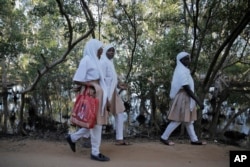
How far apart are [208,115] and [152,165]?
6.00 meters

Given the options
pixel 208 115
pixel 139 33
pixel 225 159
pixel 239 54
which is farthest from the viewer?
pixel 208 115

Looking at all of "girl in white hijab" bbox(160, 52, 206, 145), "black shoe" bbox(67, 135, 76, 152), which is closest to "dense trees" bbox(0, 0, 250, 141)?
"girl in white hijab" bbox(160, 52, 206, 145)

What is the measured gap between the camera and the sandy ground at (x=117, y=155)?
5387mm

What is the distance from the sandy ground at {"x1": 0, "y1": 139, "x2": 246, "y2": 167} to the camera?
539cm

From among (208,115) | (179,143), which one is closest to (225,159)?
(179,143)

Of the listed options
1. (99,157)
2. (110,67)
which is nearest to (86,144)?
(99,157)

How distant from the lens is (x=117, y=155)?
5918mm

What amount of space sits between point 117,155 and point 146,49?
463 centimetres

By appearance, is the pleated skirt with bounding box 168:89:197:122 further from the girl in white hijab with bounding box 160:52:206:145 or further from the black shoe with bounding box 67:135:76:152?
the black shoe with bounding box 67:135:76:152

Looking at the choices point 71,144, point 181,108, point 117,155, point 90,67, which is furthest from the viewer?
point 181,108

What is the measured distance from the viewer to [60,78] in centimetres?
1006

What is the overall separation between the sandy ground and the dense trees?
72.3 inches

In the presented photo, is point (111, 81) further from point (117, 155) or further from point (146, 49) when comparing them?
point (146, 49)

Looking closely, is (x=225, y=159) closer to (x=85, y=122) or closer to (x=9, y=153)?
(x=85, y=122)
